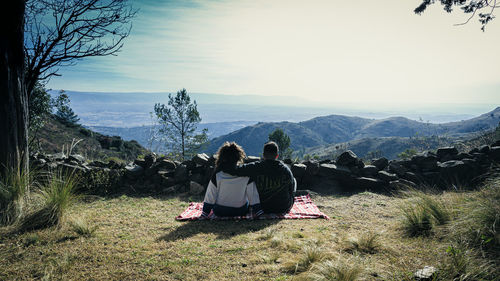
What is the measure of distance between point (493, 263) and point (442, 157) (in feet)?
22.7

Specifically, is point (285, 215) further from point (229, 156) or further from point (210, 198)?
point (229, 156)

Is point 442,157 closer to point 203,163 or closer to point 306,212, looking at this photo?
point 306,212

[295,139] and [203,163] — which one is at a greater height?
[203,163]

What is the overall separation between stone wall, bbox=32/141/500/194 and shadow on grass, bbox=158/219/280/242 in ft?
9.03

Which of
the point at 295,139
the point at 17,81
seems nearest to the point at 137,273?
the point at 17,81

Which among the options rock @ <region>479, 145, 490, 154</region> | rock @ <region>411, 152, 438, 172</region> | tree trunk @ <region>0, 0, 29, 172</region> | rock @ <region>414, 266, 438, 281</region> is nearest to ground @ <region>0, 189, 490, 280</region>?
rock @ <region>414, 266, 438, 281</region>

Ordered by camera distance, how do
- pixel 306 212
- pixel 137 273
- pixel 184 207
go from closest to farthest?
pixel 137 273 < pixel 306 212 < pixel 184 207

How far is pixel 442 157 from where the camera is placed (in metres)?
8.65

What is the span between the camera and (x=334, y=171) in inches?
322

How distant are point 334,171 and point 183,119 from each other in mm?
20735

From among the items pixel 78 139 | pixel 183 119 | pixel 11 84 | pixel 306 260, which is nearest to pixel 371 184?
pixel 306 260

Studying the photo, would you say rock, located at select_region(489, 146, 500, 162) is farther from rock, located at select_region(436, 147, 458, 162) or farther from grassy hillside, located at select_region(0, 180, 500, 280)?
grassy hillside, located at select_region(0, 180, 500, 280)

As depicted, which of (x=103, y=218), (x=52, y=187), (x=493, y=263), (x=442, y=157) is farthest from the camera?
(x=442, y=157)

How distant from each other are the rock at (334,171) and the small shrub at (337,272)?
18.0 feet
